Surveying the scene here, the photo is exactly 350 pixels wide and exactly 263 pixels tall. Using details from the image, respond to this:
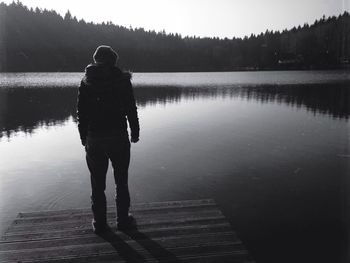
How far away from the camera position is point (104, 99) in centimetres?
511

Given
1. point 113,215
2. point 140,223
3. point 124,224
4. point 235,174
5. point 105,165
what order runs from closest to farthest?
1. point 105,165
2. point 124,224
3. point 140,223
4. point 113,215
5. point 235,174

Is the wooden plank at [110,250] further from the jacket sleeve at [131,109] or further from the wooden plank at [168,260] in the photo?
the jacket sleeve at [131,109]

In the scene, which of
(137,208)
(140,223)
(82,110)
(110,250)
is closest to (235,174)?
(137,208)

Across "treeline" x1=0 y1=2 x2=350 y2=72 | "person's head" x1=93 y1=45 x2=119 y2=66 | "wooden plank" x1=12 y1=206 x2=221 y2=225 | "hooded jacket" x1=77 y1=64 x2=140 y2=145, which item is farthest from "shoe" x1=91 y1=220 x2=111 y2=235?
"treeline" x1=0 y1=2 x2=350 y2=72

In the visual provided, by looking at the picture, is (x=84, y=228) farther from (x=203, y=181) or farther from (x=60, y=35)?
(x=60, y=35)

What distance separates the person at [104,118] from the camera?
506cm

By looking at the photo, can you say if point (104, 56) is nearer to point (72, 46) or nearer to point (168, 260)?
point (168, 260)

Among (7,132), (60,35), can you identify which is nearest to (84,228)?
(7,132)

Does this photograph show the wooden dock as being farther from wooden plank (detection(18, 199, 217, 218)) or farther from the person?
the person

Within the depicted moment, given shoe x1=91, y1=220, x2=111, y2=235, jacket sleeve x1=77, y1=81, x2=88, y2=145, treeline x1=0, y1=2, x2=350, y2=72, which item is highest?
treeline x1=0, y1=2, x2=350, y2=72

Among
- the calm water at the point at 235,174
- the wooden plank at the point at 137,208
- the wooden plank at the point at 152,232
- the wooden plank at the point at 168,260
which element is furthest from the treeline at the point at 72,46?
the wooden plank at the point at 168,260

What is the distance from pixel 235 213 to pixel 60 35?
196 m

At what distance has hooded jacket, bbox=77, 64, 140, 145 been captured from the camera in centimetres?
505

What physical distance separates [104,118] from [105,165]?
29.9 inches
